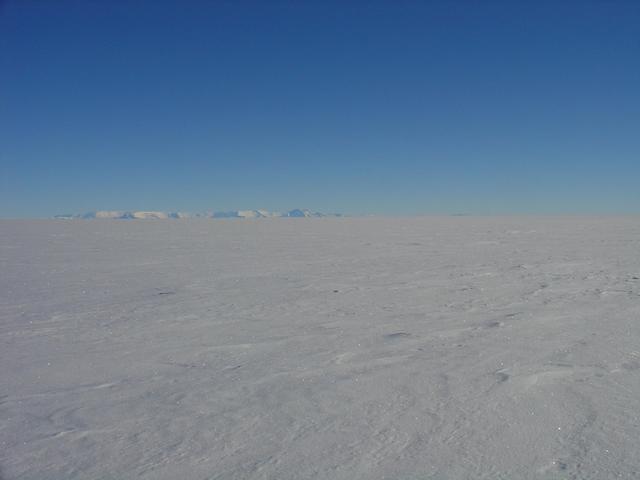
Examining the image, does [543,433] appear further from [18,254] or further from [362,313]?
[18,254]

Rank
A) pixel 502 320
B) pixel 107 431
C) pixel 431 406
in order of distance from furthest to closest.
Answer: pixel 502 320
pixel 431 406
pixel 107 431

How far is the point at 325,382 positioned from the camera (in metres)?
3.74

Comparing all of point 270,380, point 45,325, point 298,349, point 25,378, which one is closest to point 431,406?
point 270,380

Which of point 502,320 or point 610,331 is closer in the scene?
point 610,331

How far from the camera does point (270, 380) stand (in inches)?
150

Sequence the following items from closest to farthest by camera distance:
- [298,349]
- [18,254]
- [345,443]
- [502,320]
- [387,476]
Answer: [387,476] → [345,443] → [298,349] → [502,320] → [18,254]

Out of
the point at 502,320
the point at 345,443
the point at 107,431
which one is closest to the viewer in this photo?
the point at 345,443

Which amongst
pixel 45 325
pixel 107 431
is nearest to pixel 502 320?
pixel 107 431

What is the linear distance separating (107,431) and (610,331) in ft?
15.3

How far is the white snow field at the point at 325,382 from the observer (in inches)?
104

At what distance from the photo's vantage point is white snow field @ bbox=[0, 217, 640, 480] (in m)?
2.64

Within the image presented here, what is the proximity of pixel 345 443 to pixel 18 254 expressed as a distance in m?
14.6

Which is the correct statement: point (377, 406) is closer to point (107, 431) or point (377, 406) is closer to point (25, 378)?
point (107, 431)

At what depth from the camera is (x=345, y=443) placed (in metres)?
2.79
